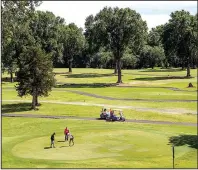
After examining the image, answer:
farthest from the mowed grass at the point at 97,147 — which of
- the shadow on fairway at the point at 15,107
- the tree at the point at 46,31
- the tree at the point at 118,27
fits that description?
the tree at the point at 46,31

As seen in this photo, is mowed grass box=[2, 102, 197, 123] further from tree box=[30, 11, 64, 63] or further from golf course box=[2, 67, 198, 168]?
tree box=[30, 11, 64, 63]

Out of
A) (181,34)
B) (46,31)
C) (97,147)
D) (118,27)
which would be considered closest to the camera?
(97,147)

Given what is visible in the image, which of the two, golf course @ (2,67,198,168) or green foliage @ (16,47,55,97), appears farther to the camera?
green foliage @ (16,47,55,97)

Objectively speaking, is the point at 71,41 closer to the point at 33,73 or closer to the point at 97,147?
the point at 33,73

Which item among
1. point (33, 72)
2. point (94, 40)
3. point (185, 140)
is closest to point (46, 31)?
point (94, 40)

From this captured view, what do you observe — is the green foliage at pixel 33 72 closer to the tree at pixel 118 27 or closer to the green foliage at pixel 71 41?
the tree at pixel 118 27

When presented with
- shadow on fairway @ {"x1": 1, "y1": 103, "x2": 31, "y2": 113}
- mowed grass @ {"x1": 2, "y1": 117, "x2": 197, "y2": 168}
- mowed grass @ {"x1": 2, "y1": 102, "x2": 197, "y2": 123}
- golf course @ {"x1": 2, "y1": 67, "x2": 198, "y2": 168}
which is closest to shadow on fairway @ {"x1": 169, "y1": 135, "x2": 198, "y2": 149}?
golf course @ {"x1": 2, "y1": 67, "x2": 198, "y2": 168}

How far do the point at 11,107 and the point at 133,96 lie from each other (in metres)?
27.5

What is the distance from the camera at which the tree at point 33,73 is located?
68.6 metres

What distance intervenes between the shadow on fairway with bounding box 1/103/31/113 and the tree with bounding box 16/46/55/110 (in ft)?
7.89

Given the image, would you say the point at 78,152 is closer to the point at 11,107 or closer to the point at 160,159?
the point at 160,159

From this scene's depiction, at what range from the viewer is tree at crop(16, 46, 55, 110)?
68.6 m

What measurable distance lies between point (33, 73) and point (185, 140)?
32.5 meters

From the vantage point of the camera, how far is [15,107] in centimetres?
7244
